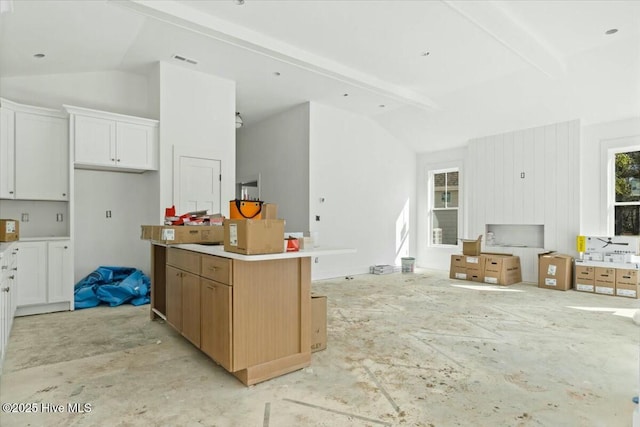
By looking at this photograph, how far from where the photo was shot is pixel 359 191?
23.9 feet

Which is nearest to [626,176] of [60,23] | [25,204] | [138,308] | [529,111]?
[529,111]

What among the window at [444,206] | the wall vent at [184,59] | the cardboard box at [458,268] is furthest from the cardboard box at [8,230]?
the window at [444,206]

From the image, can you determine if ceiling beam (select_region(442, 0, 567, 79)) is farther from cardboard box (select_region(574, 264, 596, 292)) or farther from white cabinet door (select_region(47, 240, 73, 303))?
white cabinet door (select_region(47, 240, 73, 303))

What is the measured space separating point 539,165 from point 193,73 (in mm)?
5928

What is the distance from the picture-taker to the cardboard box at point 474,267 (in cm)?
632

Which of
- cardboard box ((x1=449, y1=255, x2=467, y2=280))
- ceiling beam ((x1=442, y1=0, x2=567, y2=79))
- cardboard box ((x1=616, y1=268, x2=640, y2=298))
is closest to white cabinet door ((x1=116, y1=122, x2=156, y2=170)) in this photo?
ceiling beam ((x1=442, y1=0, x2=567, y2=79))

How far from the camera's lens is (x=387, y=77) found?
5586 millimetres

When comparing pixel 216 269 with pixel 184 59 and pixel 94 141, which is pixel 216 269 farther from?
pixel 184 59

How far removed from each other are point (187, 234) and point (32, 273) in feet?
7.85

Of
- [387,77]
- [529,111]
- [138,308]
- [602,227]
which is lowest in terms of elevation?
[138,308]

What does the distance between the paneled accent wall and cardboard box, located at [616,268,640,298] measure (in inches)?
31.3

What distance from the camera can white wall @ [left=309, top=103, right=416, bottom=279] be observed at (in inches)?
262

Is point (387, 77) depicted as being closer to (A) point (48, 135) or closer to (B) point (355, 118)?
(B) point (355, 118)

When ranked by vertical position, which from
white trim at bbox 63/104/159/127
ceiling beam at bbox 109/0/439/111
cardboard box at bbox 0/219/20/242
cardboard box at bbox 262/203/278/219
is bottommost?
cardboard box at bbox 0/219/20/242
